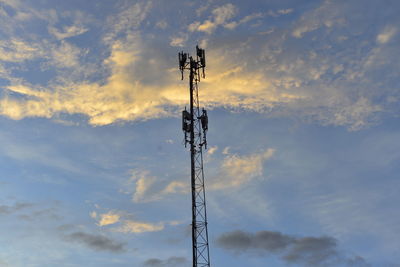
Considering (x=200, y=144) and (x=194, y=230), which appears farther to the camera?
(x=200, y=144)

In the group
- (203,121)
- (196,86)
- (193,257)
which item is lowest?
(193,257)

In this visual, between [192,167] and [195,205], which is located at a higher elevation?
[192,167]

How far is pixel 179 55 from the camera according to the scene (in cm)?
7912

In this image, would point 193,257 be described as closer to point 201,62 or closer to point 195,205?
point 195,205

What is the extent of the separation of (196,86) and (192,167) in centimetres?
1350

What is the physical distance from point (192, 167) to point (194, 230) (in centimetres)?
911

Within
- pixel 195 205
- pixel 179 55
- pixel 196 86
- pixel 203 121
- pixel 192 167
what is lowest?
pixel 195 205

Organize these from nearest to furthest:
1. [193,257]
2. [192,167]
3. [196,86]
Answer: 1. [193,257]
2. [192,167]
3. [196,86]

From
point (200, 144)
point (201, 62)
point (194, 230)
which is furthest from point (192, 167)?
point (201, 62)

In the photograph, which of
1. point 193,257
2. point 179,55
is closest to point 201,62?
point 179,55

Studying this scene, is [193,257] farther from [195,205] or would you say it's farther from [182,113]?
[182,113]

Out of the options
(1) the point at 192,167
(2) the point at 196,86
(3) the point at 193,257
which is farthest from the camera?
(2) the point at 196,86

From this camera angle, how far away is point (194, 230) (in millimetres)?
68562

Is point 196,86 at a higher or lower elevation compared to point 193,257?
higher
